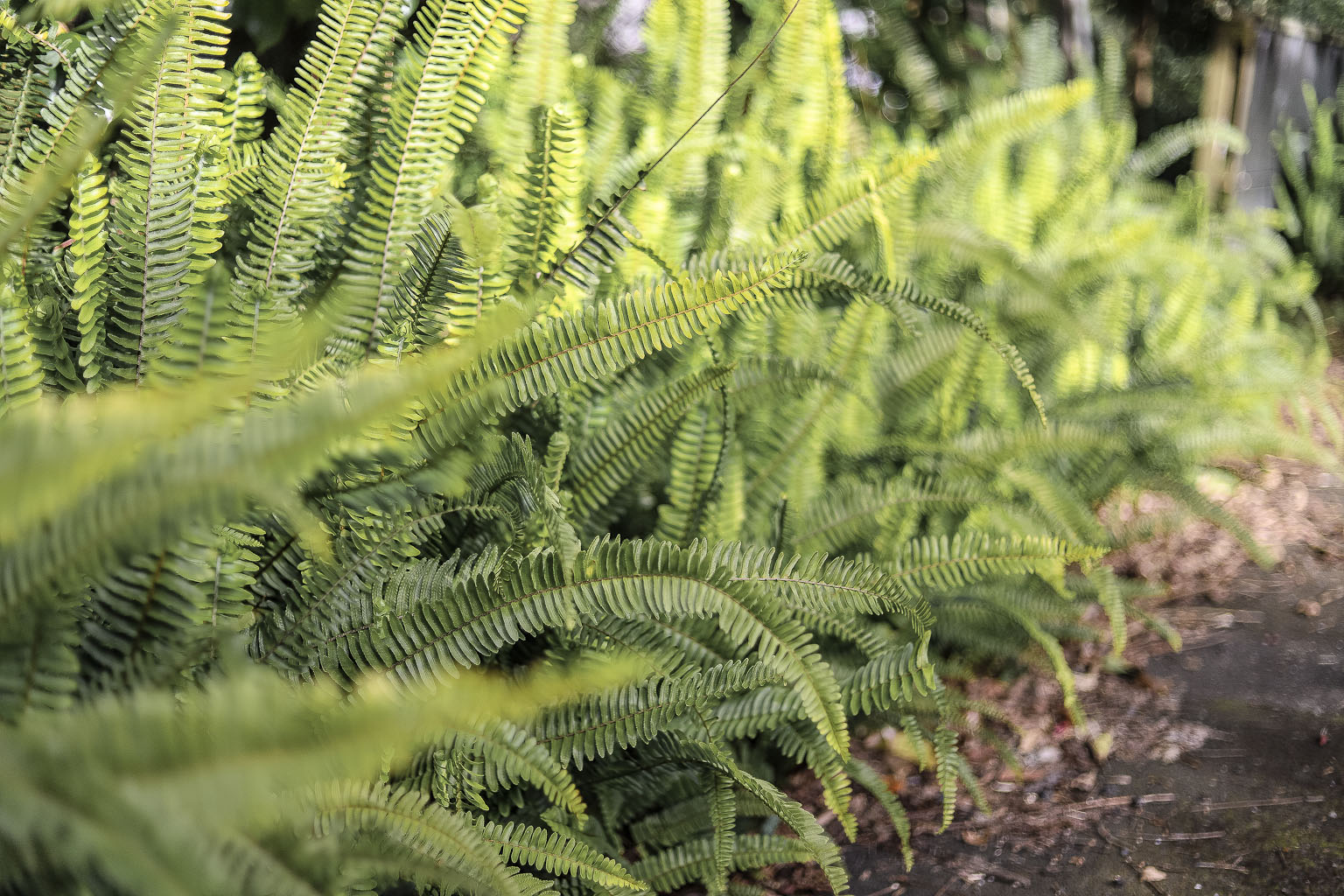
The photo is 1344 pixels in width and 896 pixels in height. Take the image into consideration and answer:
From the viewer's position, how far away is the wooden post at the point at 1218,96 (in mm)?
4598

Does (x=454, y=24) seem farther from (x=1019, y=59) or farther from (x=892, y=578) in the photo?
(x=1019, y=59)

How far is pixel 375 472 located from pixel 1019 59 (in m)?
4.07

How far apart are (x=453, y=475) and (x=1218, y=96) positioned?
5.15 meters

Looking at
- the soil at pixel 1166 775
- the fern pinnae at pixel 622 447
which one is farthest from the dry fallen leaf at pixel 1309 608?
the fern pinnae at pixel 622 447

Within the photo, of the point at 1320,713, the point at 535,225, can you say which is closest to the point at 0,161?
the point at 535,225

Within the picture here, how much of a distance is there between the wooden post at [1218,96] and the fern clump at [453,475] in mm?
3558

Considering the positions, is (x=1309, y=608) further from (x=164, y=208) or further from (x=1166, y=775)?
(x=164, y=208)

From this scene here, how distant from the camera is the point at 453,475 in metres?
0.95

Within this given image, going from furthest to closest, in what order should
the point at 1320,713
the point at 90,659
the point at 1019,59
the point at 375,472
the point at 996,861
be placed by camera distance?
the point at 1019,59 < the point at 1320,713 < the point at 996,861 < the point at 375,472 < the point at 90,659

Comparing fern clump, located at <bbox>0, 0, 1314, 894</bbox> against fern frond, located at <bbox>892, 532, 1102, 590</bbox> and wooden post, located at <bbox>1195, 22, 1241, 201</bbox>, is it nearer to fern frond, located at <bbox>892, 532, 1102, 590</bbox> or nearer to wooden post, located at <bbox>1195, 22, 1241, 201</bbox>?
fern frond, located at <bbox>892, 532, 1102, 590</bbox>

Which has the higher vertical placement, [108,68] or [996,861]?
[108,68]

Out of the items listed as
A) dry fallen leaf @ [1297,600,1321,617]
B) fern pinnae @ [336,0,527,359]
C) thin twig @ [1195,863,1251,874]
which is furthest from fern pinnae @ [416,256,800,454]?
dry fallen leaf @ [1297,600,1321,617]

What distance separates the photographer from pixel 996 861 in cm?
133

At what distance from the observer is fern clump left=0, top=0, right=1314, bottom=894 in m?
0.51
